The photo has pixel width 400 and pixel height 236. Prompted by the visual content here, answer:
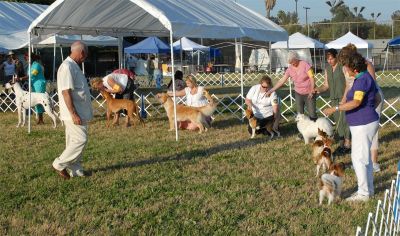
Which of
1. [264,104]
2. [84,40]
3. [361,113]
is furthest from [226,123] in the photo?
[84,40]

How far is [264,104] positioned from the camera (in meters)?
9.74

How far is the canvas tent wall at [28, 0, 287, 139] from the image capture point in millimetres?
9258

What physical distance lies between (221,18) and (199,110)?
209 centimetres

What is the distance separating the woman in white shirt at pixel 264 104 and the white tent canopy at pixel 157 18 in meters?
1.31

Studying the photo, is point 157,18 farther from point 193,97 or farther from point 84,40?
point 84,40

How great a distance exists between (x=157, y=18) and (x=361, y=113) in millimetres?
5083

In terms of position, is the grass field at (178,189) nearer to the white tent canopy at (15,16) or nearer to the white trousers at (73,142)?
→ the white trousers at (73,142)

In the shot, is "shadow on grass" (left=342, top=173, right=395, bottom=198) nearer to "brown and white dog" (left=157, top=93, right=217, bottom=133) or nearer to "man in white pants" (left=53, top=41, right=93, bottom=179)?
"man in white pants" (left=53, top=41, right=93, bottom=179)

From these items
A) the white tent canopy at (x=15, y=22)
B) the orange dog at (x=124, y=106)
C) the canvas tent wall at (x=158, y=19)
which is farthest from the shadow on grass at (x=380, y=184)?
the white tent canopy at (x=15, y=22)

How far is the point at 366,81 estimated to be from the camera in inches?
202

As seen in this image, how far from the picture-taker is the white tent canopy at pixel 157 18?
9288mm

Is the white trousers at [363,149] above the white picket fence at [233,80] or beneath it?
beneath

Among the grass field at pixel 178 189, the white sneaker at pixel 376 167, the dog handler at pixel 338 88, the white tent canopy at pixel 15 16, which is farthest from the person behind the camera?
the white tent canopy at pixel 15 16

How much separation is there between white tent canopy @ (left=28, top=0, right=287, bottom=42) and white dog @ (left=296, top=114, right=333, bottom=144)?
8.22ft
